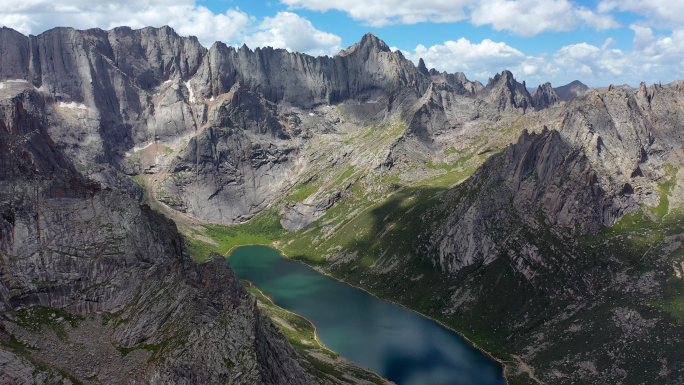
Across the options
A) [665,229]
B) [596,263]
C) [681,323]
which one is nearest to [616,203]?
[665,229]

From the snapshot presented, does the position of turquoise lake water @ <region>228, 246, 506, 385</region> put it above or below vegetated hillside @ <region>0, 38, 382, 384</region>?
below

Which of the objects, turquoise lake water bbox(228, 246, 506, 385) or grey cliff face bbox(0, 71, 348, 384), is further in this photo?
turquoise lake water bbox(228, 246, 506, 385)

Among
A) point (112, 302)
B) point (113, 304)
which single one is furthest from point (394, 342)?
point (112, 302)

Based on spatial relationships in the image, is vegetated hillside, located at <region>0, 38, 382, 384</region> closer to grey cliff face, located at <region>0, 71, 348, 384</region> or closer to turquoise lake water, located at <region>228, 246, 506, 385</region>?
grey cliff face, located at <region>0, 71, 348, 384</region>

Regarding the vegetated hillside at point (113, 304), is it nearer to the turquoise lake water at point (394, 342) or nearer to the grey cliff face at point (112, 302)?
the grey cliff face at point (112, 302)

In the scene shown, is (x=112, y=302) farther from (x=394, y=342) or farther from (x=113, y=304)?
(x=394, y=342)

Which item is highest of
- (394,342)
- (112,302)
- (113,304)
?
(112,302)

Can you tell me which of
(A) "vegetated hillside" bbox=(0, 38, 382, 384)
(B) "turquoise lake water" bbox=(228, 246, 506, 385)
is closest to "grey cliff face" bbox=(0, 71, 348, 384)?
(A) "vegetated hillside" bbox=(0, 38, 382, 384)

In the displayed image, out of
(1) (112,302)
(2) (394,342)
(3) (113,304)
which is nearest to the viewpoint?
(3) (113,304)
